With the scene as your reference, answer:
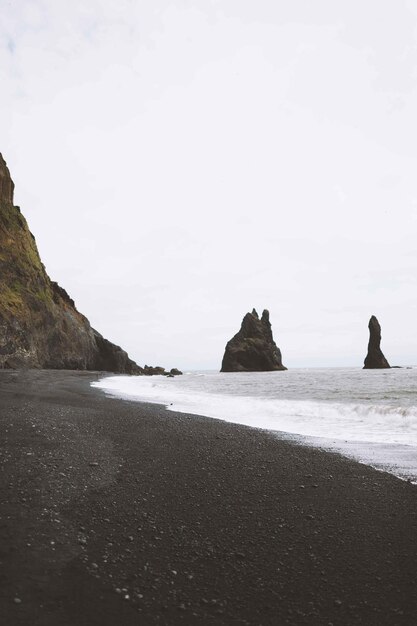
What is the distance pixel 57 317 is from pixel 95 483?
49.2m

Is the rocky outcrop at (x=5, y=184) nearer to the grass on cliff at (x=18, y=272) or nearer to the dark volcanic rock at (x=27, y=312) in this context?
the dark volcanic rock at (x=27, y=312)

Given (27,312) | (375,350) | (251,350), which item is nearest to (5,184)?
(27,312)

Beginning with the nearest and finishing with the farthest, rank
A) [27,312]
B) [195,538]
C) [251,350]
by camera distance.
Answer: [195,538]
[27,312]
[251,350]

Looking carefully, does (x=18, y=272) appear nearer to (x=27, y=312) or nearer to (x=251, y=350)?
(x=27, y=312)

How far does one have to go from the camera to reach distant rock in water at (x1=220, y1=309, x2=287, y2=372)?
11050cm

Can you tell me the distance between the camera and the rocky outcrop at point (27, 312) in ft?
126

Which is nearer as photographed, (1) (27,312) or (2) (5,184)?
(1) (27,312)

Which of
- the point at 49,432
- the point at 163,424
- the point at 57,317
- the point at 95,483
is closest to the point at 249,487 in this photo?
the point at 95,483

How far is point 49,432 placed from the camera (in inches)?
305

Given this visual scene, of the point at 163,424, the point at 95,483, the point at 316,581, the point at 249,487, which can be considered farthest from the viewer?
the point at 163,424

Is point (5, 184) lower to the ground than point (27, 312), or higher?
higher

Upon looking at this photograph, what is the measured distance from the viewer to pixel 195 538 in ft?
13.1

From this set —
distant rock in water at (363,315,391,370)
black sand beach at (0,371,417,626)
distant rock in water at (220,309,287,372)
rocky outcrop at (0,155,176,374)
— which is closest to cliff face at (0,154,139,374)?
rocky outcrop at (0,155,176,374)

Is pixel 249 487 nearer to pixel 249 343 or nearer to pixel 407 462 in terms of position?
pixel 407 462
